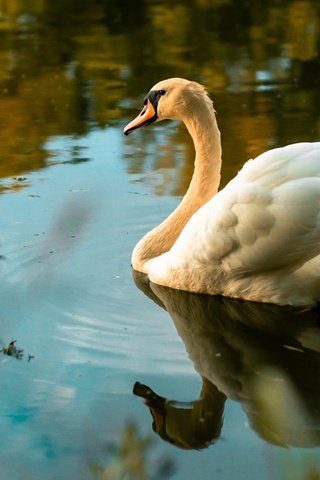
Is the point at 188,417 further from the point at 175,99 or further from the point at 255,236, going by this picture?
the point at 175,99

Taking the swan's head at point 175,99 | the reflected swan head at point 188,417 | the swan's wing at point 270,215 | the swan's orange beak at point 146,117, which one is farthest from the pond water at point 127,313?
the swan's head at point 175,99

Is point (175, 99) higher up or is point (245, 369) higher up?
point (175, 99)

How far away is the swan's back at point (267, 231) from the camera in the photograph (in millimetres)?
5641

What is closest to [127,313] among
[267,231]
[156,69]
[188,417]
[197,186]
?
[267,231]

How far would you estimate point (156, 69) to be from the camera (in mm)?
12828

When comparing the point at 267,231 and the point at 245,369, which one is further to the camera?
the point at 267,231

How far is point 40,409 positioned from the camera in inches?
194

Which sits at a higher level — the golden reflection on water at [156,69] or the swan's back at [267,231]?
the swan's back at [267,231]

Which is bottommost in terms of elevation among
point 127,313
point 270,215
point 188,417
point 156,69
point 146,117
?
point 156,69

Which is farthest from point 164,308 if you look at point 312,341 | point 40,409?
point 40,409

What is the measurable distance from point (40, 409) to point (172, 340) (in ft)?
3.39

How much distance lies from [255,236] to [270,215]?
0.16 m

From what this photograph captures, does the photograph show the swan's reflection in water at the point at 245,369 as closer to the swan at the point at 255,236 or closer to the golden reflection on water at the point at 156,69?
the swan at the point at 255,236

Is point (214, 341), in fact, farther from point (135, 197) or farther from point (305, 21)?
point (305, 21)
